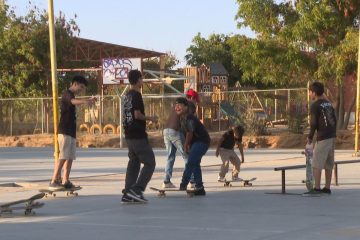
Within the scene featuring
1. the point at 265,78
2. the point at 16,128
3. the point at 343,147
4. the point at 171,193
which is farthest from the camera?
the point at 16,128

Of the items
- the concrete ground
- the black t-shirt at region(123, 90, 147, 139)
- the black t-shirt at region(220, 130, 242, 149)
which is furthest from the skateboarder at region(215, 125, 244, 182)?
the black t-shirt at region(123, 90, 147, 139)

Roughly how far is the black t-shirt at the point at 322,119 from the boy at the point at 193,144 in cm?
182

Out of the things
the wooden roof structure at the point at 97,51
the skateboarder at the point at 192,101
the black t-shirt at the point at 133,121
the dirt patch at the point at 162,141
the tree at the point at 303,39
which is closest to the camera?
the black t-shirt at the point at 133,121

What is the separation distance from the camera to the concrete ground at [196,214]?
1019cm

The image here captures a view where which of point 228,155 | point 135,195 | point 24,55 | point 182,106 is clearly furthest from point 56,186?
point 24,55

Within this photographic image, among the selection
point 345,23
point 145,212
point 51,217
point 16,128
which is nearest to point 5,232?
point 51,217

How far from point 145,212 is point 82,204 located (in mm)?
1541

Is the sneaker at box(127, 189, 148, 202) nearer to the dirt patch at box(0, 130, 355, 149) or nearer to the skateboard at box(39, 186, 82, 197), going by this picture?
the skateboard at box(39, 186, 82, 197)

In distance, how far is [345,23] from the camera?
3647 cm

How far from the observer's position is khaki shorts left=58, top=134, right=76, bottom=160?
14352mm

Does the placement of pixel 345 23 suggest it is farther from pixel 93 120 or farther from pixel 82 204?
pixel 82 204

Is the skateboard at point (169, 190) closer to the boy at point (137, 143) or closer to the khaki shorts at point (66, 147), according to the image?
the boy at point (137, 143)

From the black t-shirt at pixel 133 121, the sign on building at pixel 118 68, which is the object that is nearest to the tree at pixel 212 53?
the sign on building at pixel 118 68

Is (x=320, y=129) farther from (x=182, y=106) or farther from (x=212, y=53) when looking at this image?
(x=212, y=53)
